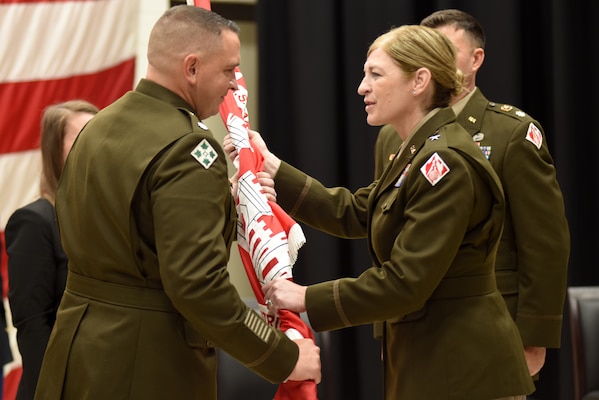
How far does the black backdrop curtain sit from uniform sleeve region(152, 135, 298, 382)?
2117 millimetres

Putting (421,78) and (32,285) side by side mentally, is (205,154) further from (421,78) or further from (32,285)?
(32,285)

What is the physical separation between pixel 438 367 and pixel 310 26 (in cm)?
223

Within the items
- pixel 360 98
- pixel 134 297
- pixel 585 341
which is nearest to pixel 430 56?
pixel 134 297

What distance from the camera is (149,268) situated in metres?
2.07

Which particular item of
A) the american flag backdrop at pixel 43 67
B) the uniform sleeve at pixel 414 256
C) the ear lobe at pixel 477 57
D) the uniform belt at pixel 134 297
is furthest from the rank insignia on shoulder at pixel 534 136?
the american flag backdrop at pixel 43 67

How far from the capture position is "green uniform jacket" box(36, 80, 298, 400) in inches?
78.5

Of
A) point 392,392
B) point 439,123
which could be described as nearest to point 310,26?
point 439,123

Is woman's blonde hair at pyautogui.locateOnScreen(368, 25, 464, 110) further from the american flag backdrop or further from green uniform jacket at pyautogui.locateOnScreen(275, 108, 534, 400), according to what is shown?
the american flag backdrop

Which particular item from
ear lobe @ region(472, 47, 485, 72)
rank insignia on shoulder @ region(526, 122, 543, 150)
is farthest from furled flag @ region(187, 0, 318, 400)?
ear lobe @ region(472, 47, 485, 72)

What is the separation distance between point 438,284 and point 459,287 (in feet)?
0.22

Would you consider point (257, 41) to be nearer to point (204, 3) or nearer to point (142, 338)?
point (204, 3)

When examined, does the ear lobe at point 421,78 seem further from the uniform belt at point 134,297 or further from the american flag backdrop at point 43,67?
the american flag backdrop at point 43,67

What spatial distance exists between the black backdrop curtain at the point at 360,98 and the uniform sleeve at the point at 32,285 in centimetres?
162

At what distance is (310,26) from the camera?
4184 millimetres
